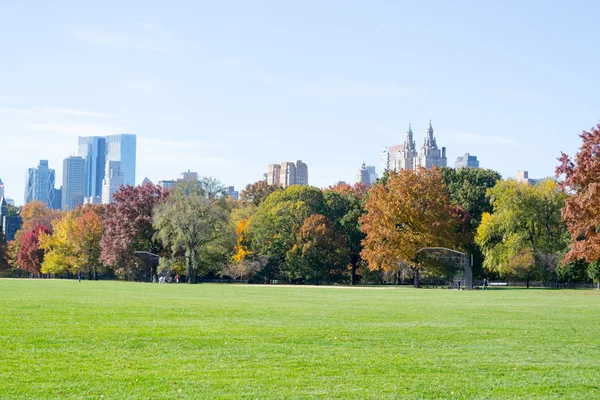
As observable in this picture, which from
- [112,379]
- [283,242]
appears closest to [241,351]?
[112,379]

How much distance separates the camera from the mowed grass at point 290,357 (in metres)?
12.5

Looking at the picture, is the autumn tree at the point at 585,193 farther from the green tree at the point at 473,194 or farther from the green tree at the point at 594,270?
the green tree at the point at 473,194

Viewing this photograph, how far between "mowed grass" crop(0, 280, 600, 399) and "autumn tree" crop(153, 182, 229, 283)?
64.2 meters

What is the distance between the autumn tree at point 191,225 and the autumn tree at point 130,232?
4.91 meters

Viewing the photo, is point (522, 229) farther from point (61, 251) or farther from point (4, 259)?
point (4, 259)

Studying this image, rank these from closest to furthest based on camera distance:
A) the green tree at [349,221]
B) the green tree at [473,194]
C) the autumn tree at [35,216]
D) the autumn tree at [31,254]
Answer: the green tree at [473,194] < the green tree at [349,221] < the autumn tree at [31,254] < the autumn tree at [35,216]

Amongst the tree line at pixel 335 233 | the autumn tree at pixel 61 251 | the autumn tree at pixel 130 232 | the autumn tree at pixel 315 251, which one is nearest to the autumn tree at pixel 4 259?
the tree line at pixel 335 233

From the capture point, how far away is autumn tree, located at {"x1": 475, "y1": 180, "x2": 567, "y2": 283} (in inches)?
3091

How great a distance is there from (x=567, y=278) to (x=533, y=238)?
5311 mm

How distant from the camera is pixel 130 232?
318 ft

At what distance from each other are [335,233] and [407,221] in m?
16.2

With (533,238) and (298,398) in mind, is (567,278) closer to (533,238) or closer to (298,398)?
(533,238)

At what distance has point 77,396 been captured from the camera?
11742 mm

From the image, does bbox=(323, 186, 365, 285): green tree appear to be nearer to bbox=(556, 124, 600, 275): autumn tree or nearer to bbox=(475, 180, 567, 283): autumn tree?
bbox=(475, 180, 567, 283): autumn tree
